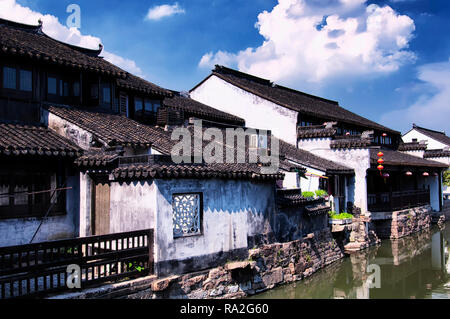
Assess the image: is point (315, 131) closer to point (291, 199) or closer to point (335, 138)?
point (335, 138)

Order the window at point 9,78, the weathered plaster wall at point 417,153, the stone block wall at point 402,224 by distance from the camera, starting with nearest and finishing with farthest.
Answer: the window at point 9,78, the stone block wall at point 402,224, the weathered plaster wall at point 417,153

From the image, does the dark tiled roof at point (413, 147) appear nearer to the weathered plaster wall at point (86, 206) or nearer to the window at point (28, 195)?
the weathered plaster wall at point (86, 206)

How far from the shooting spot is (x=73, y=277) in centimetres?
833

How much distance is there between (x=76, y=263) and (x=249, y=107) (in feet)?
56.2

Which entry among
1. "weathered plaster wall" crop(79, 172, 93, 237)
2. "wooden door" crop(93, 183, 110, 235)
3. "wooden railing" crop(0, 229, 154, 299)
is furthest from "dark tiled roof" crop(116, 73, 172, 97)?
"wooden railing" crop(0, 229, 154, 299)

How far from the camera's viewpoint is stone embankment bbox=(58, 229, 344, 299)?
360 inches

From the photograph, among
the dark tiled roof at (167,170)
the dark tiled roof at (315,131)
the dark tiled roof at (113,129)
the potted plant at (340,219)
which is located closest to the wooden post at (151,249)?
the dark tiled roof at (167,170)

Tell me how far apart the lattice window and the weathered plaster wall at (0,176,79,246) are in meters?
3.30

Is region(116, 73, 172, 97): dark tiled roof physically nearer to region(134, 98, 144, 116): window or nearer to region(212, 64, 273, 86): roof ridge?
region(134, 98, 144, 116): window

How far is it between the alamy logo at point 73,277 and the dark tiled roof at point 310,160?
40.3ft

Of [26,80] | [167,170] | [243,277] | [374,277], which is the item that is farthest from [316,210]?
[26,80]

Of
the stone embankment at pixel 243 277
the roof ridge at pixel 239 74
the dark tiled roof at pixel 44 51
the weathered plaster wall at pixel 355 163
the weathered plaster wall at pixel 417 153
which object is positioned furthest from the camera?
the weathered plaster wall at pixel 417 153

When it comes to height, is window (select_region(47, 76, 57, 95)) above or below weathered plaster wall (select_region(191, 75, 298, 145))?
below

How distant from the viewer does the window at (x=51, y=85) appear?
41.5 ft
